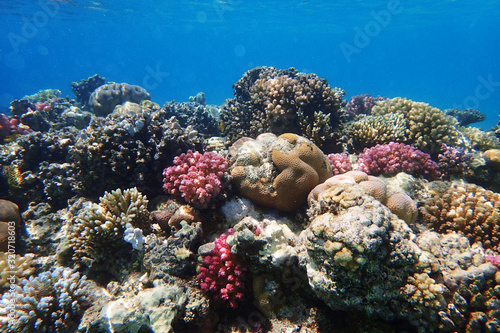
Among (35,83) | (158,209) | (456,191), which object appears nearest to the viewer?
(456,191)

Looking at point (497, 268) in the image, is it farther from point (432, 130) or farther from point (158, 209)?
point (158, 209)

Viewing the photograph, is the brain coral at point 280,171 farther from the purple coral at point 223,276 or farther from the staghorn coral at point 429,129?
the staghorn coral at point 429,129

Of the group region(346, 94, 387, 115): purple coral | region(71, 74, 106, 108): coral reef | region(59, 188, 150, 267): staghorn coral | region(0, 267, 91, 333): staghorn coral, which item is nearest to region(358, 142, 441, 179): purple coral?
region(59, 188, 150, 267): staghorn coral

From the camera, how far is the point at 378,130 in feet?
22.5

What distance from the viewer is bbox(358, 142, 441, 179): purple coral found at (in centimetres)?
567

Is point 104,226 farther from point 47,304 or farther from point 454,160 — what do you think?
point 454,160

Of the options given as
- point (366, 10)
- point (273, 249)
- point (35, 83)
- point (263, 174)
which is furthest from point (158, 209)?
point (35, 83)

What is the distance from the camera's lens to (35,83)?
15275 centimetres

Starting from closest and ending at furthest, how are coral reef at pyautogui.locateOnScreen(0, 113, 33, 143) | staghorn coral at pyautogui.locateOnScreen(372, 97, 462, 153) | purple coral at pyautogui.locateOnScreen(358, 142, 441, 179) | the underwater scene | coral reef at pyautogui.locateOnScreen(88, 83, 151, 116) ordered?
the underwater scene
purple coral at pyautogui.locateOnScreen(358, 142, 441, 179)
staghorn coral at pyautogui.locateOnScreen(372, 97, 462, 153)
coral reef at pyautogui.locateOnScreen(0, 113, 33, 143)
coral reef at pyautogui.locateOnScreen(88, 83, 151, 116)

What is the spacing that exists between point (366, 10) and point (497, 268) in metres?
53.3

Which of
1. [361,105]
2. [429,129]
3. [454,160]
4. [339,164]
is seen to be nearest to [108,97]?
[339,164]

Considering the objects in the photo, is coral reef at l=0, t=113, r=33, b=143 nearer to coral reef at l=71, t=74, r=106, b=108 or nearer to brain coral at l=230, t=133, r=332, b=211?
coral reef at l=71, t=74, r=106, b=108

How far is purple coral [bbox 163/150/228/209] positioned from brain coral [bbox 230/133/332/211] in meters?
0.44

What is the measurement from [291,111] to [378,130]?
104 inches
